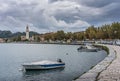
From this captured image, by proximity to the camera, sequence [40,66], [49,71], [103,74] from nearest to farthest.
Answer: [103,74]
[49,71]
[40,66]

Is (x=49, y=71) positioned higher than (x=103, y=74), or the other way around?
(x=103, y=74)

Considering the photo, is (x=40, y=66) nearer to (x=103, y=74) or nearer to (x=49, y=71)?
(x=49, y=71)

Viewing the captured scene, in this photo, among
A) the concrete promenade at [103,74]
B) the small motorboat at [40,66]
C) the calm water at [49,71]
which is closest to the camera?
the concrete promenade at [103,74]

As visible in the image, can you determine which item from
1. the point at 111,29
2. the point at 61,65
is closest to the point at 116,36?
the point at 111,29

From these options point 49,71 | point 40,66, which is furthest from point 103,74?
point 40,66

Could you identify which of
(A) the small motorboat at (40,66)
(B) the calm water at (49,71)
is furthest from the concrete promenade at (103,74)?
(A) the small motorboat at (40,66)

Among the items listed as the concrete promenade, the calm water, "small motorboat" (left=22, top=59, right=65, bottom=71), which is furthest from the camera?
"small motorboat" (left=22, top=59, right=65, bottom=71)

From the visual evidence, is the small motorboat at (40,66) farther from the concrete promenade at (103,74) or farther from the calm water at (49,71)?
the concrete promenade at (103,74)

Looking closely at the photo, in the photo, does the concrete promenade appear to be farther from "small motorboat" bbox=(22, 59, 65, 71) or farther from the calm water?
"small motorboat" bbox=(22, 59, 65, 71)

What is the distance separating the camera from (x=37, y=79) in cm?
3088

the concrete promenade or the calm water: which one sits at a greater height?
the concrete promenade

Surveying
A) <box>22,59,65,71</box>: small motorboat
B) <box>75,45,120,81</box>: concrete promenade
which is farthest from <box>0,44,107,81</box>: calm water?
<box>75,45,120,81</box>: concrete promenade

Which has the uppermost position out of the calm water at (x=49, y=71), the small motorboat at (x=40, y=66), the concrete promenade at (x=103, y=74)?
the concrete promenade at (x=103, y=74)

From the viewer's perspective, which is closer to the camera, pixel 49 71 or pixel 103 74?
pixel 103 74
